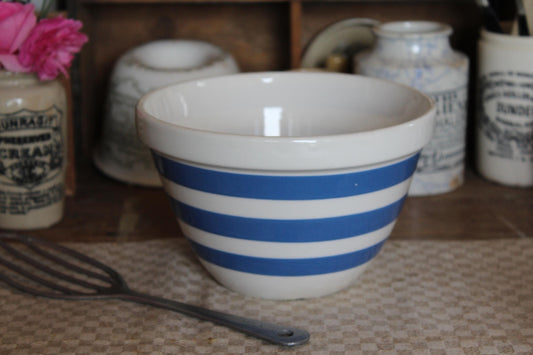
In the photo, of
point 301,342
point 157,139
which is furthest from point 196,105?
point 301,342

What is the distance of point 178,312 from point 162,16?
0.60m

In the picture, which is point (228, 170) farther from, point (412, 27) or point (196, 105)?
point (412, 27)

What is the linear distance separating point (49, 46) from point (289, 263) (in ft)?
1.15

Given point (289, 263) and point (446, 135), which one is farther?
point (446, 135)

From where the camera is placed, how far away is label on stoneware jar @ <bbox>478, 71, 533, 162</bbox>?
85 cm

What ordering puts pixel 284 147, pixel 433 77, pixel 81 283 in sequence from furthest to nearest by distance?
pixel 433 77 → pixel 81 283 → pixel 284 147

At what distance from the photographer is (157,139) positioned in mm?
518

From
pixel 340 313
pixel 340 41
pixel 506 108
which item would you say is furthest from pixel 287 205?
pixel 340 41

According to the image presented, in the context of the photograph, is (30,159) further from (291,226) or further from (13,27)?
(291,226)

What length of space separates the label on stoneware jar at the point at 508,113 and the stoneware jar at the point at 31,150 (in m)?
0.51

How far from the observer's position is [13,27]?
69 centimetres

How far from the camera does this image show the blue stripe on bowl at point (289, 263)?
0.54m

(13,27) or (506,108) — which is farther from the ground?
(13,27)

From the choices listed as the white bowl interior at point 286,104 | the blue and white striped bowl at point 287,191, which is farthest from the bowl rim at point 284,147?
the white bowl interior at point 286,104
